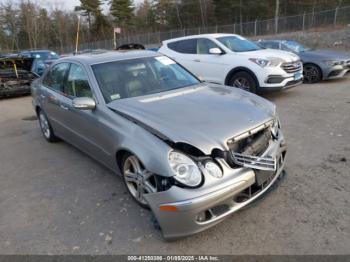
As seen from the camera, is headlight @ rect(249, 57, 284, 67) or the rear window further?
the rear window

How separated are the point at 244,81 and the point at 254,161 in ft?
16.9

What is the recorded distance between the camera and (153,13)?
197 feet

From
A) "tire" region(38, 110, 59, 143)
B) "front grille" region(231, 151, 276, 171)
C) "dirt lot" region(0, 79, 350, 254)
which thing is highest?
Result: "front grille" region(231, 151, 276, 171)

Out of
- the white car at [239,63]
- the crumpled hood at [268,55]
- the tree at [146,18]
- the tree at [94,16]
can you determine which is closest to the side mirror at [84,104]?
the white car at [239,63]

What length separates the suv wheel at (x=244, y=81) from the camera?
7.34m

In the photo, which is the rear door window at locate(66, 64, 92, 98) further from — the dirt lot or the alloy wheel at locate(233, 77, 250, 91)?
the alloy wheel at locate(233, 77, 250, 91)

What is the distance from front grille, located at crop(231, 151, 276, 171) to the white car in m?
4.72

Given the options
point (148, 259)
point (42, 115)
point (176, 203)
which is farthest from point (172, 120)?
point (42, 115)

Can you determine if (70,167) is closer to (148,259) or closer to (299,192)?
(148,259)

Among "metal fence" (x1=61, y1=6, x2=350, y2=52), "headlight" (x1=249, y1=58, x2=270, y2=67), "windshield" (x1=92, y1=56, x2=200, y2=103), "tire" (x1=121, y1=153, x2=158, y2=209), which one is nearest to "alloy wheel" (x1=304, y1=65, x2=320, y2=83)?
"headlight" (x1=249, y1=58, x2=270, y2=67)

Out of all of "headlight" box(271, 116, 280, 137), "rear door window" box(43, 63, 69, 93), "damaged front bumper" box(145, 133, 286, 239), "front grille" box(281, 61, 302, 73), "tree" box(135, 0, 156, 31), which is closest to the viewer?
"damaged front bumper" box(145, 133, 286, 239)

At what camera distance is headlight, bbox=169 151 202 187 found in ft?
8.11

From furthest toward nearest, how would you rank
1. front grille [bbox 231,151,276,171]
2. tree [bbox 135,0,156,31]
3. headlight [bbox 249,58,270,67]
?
tree [bbox 135,0,156,31]
headlight [bbox 249,58,270,67]
front grille [bbox 231,151,276,171]

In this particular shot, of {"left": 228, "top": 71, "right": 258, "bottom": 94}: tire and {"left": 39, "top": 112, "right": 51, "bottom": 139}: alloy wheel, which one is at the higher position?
{"left": 228, "top": 71, "right": 258, "bottom": 94}: tire
